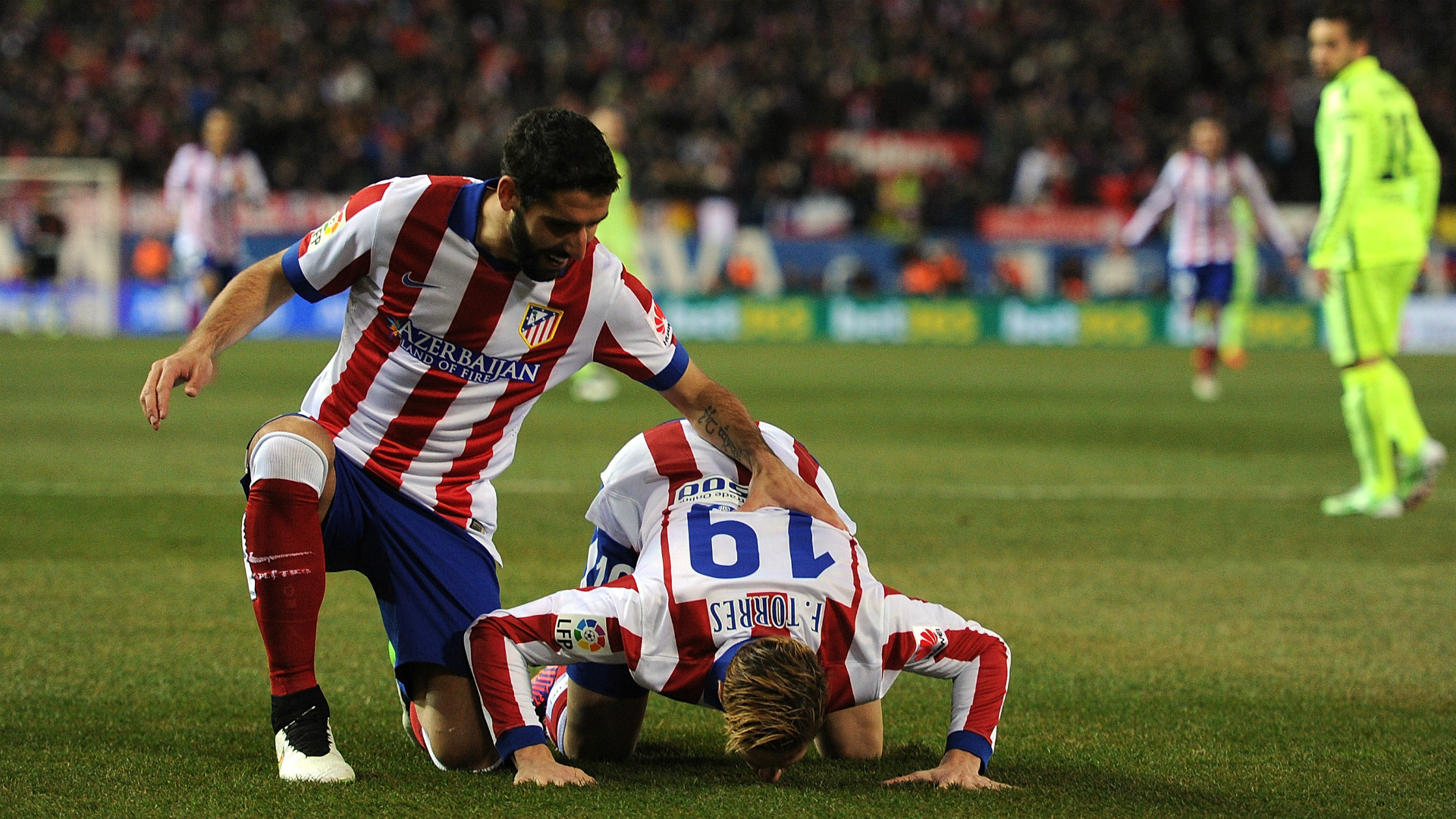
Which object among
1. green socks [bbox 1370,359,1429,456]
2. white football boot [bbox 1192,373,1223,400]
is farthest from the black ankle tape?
white football boot [bbox 1192,373,1223,400]

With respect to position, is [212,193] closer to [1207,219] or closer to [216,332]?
[1207,219]

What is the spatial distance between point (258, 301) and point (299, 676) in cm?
81

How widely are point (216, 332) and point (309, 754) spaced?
34.4 inches

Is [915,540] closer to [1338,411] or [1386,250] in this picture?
[1386,250]

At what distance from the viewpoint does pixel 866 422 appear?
453 inches

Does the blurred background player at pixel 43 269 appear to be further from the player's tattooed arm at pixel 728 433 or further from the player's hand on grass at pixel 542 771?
the player's hand on grass at pixel 542 771

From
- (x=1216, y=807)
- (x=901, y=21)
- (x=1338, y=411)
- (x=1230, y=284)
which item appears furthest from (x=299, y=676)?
(x=901, y=21)

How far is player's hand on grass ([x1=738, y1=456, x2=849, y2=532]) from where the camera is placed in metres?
3.29

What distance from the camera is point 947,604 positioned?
207 inches

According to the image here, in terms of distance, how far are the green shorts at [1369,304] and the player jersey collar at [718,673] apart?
5.21 metres

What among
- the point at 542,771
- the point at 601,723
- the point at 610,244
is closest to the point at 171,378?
the point at 542,771

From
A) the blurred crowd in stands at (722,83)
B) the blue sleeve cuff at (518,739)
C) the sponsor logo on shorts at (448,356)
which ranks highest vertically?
the blurred crowd in stands at (722,83)

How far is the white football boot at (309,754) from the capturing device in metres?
3.06

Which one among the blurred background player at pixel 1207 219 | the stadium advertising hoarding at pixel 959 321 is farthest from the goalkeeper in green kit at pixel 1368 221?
the stadium advertising hoarding at pixel 959 321
